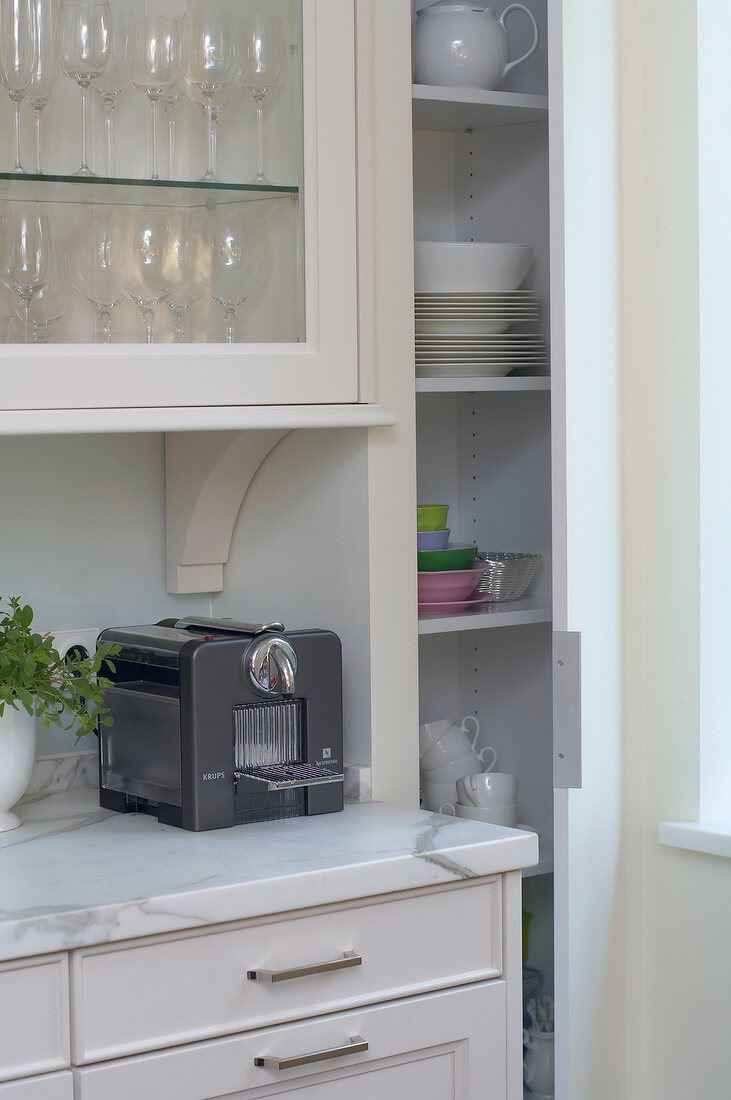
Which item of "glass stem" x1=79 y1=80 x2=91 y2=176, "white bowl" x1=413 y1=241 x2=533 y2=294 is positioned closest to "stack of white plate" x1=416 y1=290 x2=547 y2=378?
"white bowl" x1=413 y1=241 x2=533 y2=294

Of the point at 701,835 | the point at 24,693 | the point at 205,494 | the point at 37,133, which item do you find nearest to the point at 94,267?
the point at 37,133

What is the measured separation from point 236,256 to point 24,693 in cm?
59

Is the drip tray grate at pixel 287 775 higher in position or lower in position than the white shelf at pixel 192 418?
lower

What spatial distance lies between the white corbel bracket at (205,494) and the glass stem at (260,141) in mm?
333

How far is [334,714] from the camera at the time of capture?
1.67 meters

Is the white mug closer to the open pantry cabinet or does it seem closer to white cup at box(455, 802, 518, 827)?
the open pantry cabinet

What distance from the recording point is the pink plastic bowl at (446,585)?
6.20ft

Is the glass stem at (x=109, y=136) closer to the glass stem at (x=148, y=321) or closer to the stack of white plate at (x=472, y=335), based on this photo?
the glass stem at (x=148, y=321)

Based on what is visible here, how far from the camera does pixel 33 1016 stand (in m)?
1.26

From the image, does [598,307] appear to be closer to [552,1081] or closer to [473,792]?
[473,792]

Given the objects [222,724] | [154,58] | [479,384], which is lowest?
[222,724]

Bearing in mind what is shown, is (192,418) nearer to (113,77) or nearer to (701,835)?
(113,77)

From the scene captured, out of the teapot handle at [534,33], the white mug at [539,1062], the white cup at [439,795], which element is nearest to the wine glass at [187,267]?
the teapot handle at [534,33]

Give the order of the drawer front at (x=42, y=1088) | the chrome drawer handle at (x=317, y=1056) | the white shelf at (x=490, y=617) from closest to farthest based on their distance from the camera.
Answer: the drawer front at (x=42, y=1088) → the chrome drawer handle at (x=317, y=1056) → the white shelf at (x=490, y=617)
